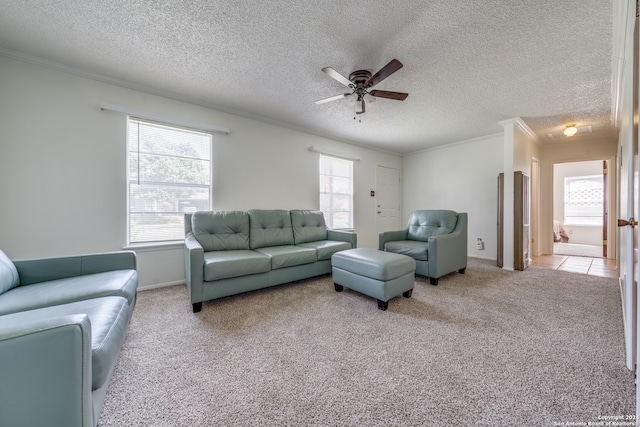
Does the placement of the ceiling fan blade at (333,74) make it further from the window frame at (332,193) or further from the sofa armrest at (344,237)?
the window frame at (332,193)

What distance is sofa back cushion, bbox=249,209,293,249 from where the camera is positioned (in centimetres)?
313

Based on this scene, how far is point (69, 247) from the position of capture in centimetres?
242

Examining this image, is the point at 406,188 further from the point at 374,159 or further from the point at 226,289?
the point at 226,289

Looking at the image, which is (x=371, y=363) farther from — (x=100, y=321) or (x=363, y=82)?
(x=363, y=82)

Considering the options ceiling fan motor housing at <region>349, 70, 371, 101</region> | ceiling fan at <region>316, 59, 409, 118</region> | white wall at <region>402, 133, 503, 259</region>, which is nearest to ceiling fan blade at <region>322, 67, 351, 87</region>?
ceiling fan at <region>316, 59, 409, 118</region>

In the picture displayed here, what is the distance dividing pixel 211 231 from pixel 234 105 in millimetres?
1759

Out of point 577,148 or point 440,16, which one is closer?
point 440,16

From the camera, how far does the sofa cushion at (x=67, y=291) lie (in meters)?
1.29

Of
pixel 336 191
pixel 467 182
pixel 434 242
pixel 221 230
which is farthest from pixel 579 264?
pixel 221 230

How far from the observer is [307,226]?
366 cm

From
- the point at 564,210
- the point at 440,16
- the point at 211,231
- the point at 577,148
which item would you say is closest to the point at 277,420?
the point at 211,231

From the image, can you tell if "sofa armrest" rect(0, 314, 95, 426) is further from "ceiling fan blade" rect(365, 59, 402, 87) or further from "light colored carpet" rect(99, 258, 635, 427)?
"ceiling fan blade" rect(365, 59, 402, 87)

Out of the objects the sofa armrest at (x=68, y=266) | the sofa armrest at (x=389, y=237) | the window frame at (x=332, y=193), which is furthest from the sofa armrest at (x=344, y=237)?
the sofa armrest at (x=68, y=266)

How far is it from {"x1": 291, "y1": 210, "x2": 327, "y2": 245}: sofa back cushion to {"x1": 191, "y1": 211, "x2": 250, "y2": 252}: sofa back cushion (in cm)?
73
